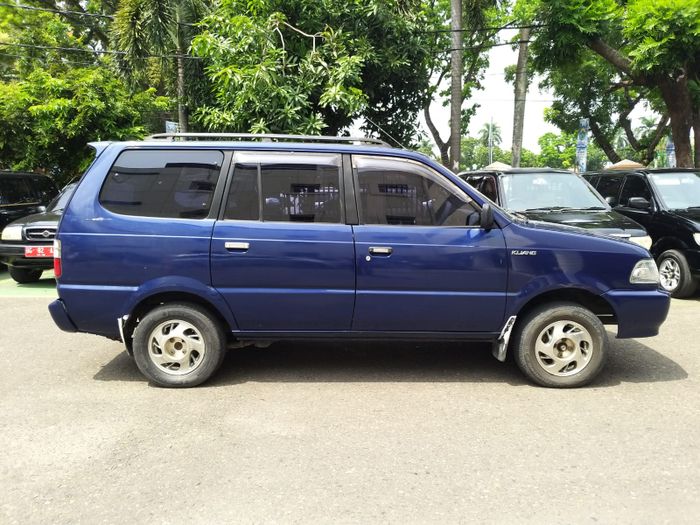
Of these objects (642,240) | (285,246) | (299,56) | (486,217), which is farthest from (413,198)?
(299,56)

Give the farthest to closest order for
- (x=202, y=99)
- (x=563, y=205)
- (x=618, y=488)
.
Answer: (x=202, y=99), (x=563, y=205), (x=618, y=488)

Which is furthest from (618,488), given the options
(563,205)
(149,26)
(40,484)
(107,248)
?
(149,26)

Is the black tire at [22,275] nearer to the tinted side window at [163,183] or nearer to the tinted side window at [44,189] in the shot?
the tinted side window at [44,189]

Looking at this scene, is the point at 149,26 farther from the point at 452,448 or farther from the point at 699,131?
the point at 699,131

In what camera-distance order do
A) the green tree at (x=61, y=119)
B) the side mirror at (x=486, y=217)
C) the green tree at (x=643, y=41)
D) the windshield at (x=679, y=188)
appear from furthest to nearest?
1. the green tree at (x=61, y=119)
2. the green tree at (x=643, y=41)
3. the windshield at (x=679, y=188)
4. the side mirror at (x=486, y=217)

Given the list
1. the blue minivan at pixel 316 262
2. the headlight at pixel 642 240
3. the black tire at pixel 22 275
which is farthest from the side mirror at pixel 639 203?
the black tire at pixel 22 275

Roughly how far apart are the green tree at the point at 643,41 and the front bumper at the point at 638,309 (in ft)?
34.2

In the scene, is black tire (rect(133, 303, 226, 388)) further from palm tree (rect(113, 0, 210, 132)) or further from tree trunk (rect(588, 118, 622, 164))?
tree trunk (rect(588, 118, 622, 164))

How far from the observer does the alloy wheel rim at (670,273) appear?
8023 mm

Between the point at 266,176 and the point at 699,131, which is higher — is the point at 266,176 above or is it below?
below

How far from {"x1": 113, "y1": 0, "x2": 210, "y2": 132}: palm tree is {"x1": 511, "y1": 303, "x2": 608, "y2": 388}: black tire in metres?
12.7

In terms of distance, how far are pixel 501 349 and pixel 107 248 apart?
3.27m

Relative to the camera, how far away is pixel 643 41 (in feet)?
42.3

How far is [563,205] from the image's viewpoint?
779 cm
